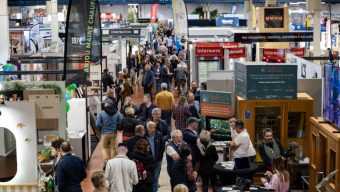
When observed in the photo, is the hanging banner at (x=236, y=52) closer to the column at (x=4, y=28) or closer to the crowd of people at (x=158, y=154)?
the crowd of people at (x=158, y=154)

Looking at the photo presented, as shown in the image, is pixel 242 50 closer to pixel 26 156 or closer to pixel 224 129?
pixel 224 129

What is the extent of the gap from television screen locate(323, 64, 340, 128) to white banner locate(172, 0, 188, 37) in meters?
13.5

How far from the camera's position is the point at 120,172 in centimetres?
936

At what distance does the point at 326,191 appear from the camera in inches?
409

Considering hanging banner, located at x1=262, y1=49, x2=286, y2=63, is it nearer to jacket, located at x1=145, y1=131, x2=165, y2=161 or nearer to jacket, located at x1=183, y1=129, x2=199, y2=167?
jacket, located at x1=183, y1=129, x2=199, y2=167

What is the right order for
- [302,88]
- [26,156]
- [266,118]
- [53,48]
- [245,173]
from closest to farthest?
1. [26,156]
2. [245,173]
3. [266,118]
4. [302,88]
5. [53,48]

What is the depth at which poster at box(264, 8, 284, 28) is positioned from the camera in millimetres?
25078

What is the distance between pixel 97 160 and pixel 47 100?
5.45 meters

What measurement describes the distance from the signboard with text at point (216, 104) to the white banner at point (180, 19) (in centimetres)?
1042

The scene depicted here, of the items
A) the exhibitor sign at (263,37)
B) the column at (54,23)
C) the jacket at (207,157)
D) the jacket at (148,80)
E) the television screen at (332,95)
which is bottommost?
the jacket at (207,157)

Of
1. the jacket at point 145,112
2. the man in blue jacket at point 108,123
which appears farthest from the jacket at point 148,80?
the man in blue jacket at point 108,123

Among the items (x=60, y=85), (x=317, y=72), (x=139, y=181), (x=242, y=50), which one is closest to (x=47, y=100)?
(x=60, y=85)

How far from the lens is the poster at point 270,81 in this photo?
42.7ft

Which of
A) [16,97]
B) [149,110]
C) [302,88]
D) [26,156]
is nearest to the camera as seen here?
[26,156]
